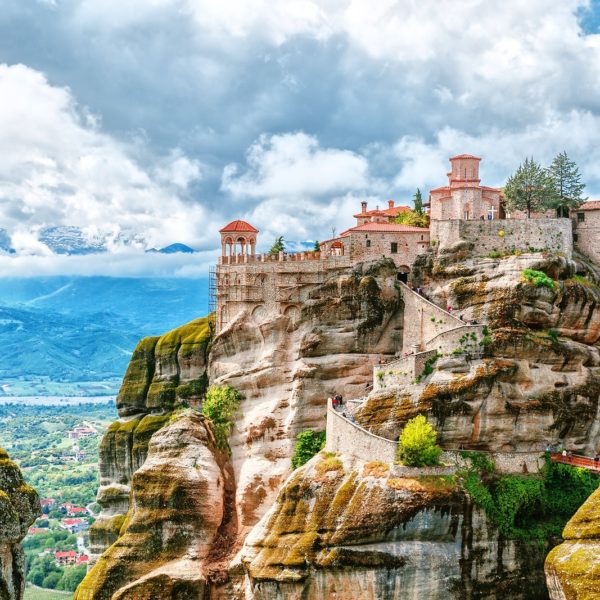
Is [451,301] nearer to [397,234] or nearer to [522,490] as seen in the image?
[397,234]

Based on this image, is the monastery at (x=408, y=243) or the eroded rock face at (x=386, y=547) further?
the monastery at (x=408, y=243)

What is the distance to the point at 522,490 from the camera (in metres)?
54.0

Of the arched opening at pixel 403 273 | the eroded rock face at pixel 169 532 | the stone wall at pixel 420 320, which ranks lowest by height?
the eroded rock face at pixel 169 532

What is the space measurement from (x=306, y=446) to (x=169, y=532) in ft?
34.4

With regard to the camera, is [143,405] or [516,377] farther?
[143,405]

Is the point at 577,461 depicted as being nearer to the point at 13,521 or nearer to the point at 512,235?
the point at 512,235

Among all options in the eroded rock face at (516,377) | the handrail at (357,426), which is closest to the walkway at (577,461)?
the eroded rock face at (516,377)

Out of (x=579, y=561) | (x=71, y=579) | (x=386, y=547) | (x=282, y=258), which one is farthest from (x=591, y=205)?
(x=71, y=579)

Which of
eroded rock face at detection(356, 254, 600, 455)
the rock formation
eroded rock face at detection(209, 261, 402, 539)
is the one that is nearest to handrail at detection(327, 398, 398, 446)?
eroded rock face at detection(356, 254, 600, 455)

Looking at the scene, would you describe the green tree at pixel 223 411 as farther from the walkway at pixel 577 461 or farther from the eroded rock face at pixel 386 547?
the walkway at pixel 577 461

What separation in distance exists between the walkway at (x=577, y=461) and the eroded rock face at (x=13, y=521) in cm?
3510

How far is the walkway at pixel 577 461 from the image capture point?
54906 millimetres

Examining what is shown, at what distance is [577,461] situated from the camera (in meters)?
55.7

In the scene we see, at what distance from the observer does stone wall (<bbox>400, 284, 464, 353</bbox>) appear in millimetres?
58662
